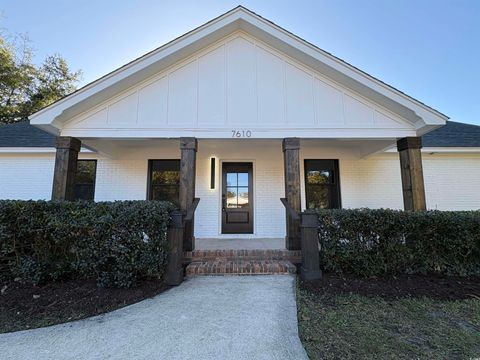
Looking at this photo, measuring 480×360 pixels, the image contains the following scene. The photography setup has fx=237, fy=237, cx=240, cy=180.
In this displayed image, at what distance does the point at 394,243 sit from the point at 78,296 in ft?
15.8

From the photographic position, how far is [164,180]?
698 cm

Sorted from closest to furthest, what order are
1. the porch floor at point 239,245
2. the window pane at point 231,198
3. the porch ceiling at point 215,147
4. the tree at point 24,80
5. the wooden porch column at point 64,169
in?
1. the wooden porch column at point 64,169
2. the porch floor at point 239,245
3. the porch ceiling at point 215,147
4. the window pane at point 231,198
5. the tree at point 24,80

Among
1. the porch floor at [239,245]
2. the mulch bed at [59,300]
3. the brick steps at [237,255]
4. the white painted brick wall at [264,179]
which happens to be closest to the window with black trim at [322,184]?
the white painted brick wall at [264,179]

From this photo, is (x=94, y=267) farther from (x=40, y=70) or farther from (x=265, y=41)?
(x=40, y=70)

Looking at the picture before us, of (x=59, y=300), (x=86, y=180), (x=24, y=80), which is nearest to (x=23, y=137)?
(x=86, y=180)

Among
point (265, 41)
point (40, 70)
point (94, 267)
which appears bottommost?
point (94, 267)

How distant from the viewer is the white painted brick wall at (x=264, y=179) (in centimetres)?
679

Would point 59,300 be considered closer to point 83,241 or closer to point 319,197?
point 83,241

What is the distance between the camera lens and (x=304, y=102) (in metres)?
5.26

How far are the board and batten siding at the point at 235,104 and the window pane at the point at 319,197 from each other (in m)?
2.25

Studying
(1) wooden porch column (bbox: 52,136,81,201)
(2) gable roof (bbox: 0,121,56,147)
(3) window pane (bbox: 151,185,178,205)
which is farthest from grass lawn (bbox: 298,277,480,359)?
(2) gable roof (bbox: 0,121,56,147)

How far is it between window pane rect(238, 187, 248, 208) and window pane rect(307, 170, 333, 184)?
1.91m

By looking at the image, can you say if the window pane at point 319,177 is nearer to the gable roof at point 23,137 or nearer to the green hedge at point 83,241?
the green hedge at point 83,241

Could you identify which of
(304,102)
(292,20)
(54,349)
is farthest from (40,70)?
(54,349)
